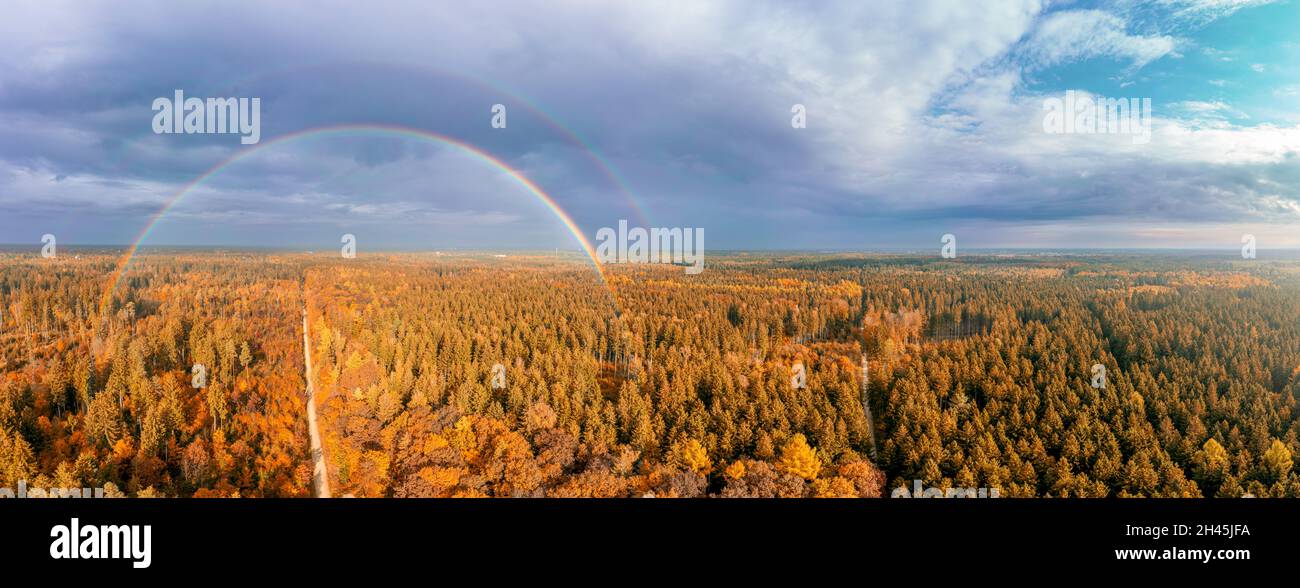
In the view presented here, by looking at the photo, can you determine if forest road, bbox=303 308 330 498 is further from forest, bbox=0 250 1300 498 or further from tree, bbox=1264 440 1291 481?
tree, bbox=1264 440 1291 481

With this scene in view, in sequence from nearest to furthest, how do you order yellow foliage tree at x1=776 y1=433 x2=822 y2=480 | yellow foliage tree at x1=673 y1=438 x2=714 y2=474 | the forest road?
the forest road → yellow foliage tree at x1=776 y1=433 x2=822 y2=480 → yellow foliage tree at x1=673 y1=438 x2=714 y2=474

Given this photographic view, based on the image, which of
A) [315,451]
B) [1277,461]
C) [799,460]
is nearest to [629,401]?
[799,460]

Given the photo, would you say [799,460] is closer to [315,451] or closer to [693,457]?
[693,457]

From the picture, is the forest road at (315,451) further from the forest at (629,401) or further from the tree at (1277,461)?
the tree at (1277,461)

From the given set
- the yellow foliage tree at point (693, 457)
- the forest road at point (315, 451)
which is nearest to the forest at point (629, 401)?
the yellow foliage tree at point (693, 457)

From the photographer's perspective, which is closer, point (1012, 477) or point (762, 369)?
point (1012, 477)

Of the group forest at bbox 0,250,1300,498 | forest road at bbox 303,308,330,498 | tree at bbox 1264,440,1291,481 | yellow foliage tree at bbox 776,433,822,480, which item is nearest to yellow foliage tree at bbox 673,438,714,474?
forest at bbox 0,250,1300,498

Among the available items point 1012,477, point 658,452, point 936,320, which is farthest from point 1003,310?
point 658,452

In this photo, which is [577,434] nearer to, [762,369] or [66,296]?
[762,369]
